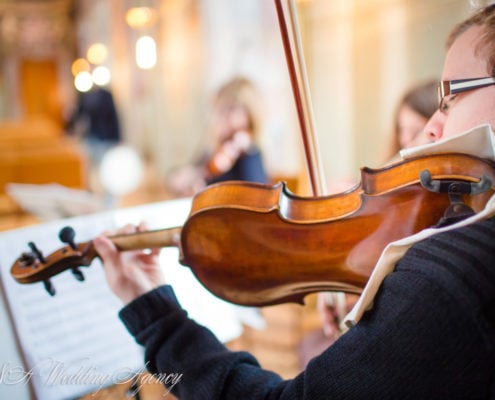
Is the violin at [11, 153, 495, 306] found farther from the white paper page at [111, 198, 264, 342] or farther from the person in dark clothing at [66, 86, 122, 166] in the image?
the person in dark clothing at [66, 86, 122, 166]

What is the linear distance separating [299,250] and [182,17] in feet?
16.0

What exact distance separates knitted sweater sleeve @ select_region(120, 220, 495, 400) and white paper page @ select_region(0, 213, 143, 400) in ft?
1.38

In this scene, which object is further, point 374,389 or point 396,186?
point 396,186

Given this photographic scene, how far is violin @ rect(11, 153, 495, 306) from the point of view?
0.68 m

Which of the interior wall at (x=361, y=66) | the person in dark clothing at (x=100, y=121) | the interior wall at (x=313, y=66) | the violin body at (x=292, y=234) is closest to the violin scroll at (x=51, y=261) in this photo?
the violin body at (x=292, y=234)

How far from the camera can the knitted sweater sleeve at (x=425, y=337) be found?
45 cm

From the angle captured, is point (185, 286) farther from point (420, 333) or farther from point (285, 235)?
point (420, 333)

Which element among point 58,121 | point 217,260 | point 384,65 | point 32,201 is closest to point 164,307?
point 217,260

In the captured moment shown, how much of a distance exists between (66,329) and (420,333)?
69 centimetres

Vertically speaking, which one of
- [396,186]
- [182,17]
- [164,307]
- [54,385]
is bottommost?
[54,385]

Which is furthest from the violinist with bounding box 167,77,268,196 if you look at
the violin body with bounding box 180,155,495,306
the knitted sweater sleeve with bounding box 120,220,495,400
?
the knitted sweater sleeve with bounding box 120,220,495,400

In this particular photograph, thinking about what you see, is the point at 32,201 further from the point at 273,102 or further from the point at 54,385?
the point at 273,102

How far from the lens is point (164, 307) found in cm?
73

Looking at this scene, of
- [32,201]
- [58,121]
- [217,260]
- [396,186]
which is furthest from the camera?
[58,121]
